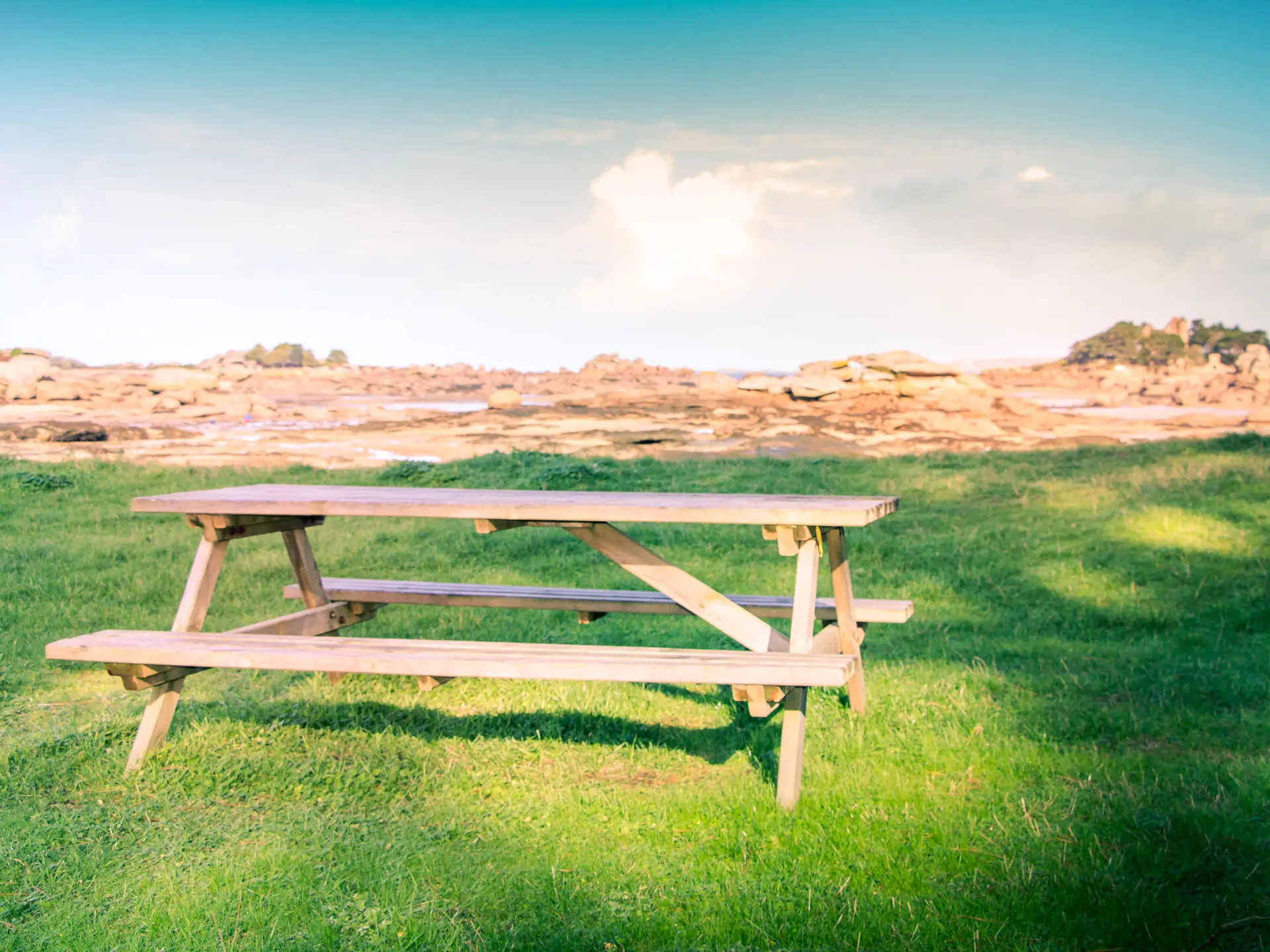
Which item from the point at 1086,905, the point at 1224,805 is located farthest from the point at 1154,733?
the point at 1086,905

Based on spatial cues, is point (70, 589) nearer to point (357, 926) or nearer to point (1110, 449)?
point (357, 926)

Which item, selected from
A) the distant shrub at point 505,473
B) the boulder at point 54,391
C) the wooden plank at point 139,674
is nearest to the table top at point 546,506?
the wooden plank at point 139,674

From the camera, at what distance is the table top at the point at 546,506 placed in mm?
3699

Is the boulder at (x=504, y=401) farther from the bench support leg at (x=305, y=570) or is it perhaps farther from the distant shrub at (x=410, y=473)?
the bench support leg at (x=305, y=570)

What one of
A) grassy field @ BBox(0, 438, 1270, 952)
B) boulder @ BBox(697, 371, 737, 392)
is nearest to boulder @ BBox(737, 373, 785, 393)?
boulder @ BBox(697, 371, 737, 392)

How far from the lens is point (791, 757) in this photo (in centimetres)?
365

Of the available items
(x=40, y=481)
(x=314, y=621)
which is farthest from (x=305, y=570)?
(x=40, y=481)

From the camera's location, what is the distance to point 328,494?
4496mm

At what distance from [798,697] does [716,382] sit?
2968cm

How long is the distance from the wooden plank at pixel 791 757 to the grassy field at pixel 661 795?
0.24ft

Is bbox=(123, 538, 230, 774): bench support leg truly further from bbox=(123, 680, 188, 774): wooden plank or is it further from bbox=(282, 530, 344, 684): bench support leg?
bbox=(282, 530, 344, 684): bench support leg

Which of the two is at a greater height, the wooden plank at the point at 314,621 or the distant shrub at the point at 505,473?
the wooden plank at the point at 314,621

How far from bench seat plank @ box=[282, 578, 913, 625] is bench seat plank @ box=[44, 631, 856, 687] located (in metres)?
0.88

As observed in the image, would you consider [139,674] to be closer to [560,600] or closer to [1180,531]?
[560,600]
